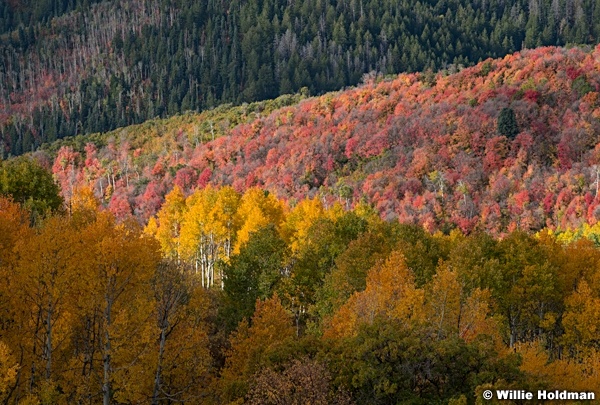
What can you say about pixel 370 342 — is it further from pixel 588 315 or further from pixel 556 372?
pixel 588 315

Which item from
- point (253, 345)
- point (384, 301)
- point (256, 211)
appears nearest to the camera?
point (253, 345)

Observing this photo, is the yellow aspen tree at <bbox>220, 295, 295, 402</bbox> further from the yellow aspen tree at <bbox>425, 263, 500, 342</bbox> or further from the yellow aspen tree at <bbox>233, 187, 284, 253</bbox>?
the yellow aspen tree at <bbox>233, 187, 284, 253</bbox>

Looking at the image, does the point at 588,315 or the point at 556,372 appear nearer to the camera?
the point at 556,372

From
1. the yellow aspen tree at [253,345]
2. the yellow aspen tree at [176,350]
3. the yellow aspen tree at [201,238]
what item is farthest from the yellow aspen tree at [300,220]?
the yellow aspen tree at [176,350]

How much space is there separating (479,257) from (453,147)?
7645cm

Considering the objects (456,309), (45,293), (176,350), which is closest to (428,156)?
(456,309)

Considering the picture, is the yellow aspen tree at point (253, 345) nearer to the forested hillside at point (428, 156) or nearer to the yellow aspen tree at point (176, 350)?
the yellow aspen tree at point (176, 350)

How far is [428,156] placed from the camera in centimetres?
12975

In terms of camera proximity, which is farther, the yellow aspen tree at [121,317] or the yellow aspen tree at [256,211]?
the yellow aspen tree at [256,211]

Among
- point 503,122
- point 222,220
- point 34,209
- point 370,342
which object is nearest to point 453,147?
point 503,122

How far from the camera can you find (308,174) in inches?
5364

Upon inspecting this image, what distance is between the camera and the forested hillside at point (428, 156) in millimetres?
113875

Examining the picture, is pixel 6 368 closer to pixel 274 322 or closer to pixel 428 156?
pixel 274 322

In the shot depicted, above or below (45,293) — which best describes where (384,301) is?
below
